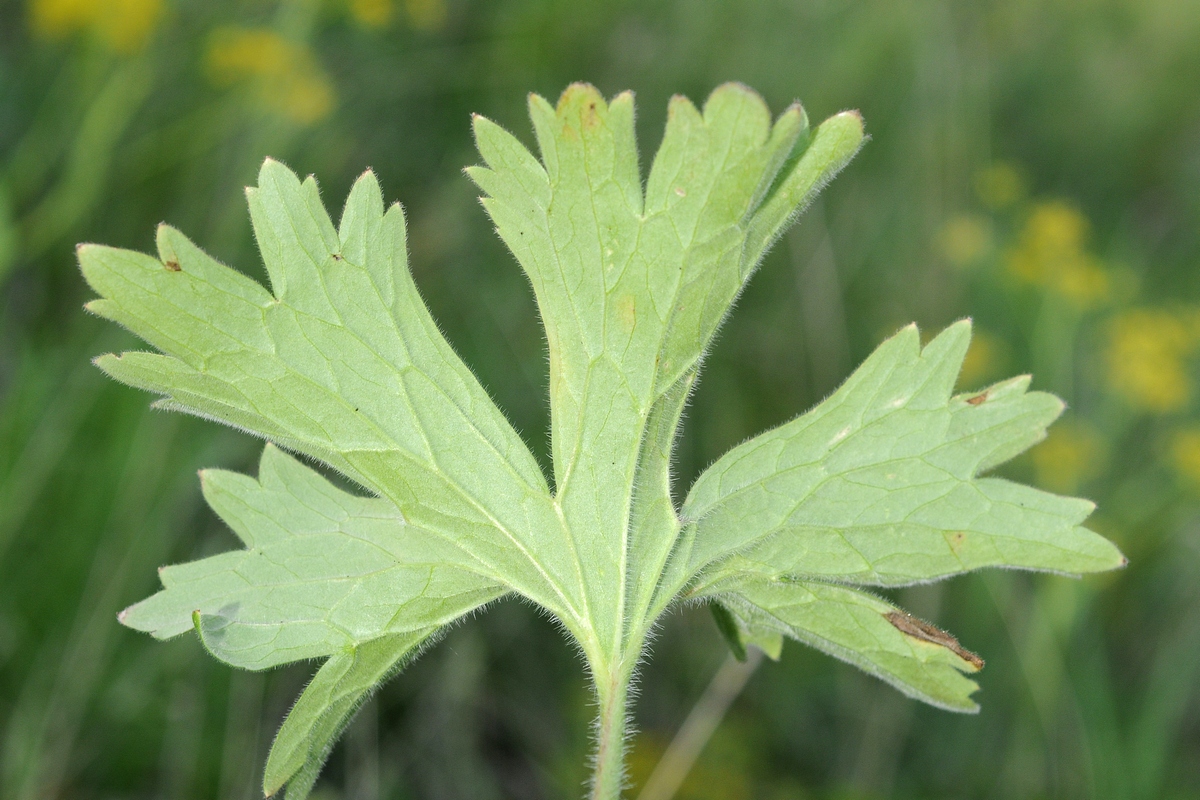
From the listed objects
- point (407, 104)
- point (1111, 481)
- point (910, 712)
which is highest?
point (407, 104)

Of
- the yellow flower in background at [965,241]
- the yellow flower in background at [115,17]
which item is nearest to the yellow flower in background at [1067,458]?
the yellow flower in background at [965,241]

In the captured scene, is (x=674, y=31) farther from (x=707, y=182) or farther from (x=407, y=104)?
(x=707, y=182)

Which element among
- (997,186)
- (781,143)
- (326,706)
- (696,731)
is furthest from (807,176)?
(997,186)

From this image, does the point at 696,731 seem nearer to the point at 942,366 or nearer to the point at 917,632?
the point at 917,632

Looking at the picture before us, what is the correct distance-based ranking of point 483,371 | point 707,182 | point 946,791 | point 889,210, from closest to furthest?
point 707,182 → point 946,791 → point 483,371 → point 889,210

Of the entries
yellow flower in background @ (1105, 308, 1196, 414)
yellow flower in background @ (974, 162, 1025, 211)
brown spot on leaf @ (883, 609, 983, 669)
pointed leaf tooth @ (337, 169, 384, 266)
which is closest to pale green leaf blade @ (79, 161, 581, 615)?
pointed leaf tooth @ (337, 169, 384, 266)

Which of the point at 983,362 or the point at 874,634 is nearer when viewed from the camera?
the point at 874,634

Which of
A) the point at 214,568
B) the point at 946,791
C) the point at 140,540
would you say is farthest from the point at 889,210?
the point at 214,568
